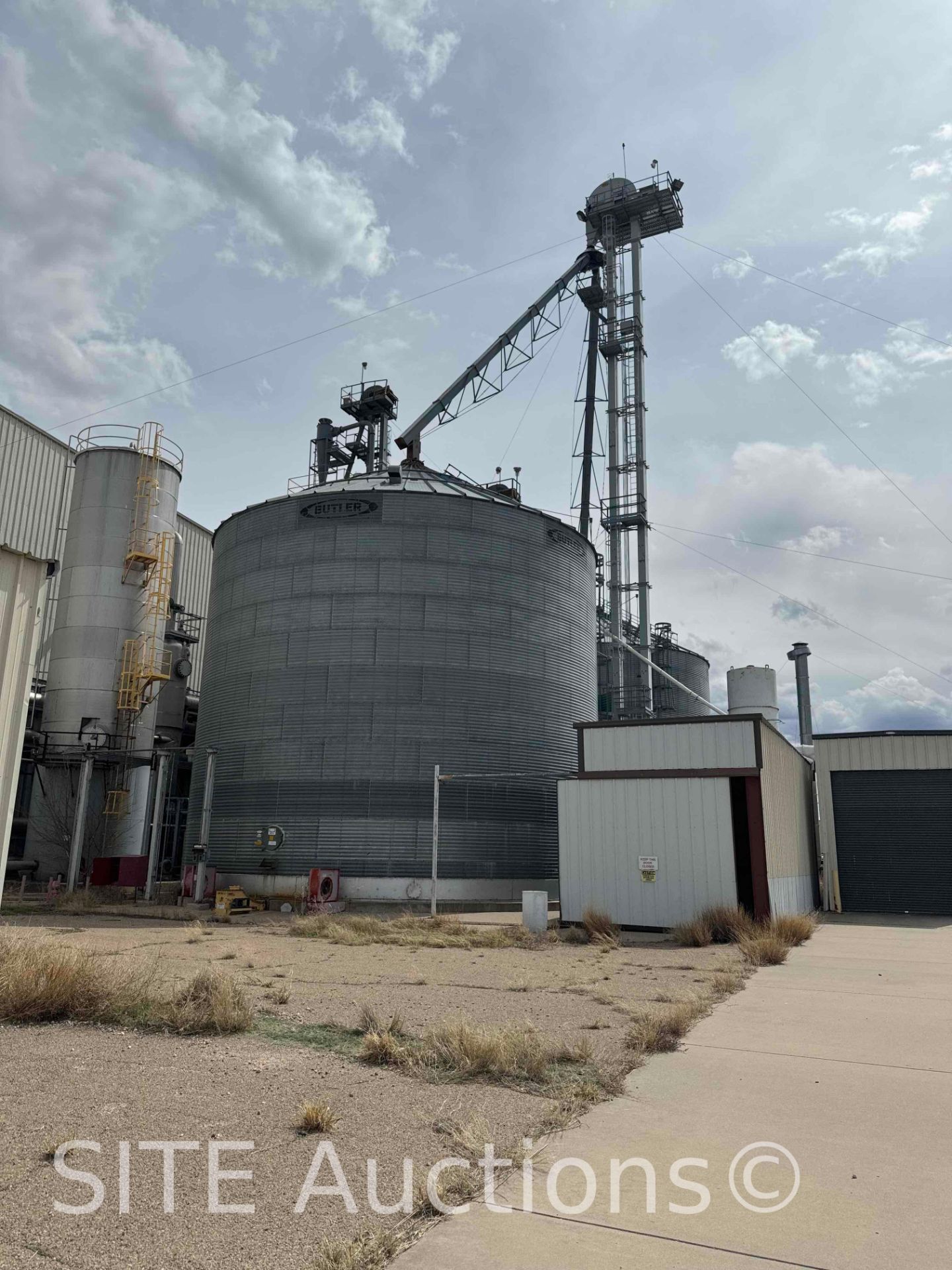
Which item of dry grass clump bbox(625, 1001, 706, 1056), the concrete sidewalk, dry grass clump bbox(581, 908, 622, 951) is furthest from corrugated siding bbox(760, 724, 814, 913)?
dry grass clump bbox(625, 1001, 706, 1056)

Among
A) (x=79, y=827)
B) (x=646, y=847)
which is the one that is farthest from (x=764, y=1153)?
(x=79, y=827)

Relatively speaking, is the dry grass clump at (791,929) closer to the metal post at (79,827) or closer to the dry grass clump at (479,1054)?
the dry grass clump at (479,1054)

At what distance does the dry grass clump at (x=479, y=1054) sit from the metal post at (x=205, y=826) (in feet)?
72.5

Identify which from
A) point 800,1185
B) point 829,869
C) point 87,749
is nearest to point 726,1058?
point 800,1185

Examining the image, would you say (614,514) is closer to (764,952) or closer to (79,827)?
(79,827)

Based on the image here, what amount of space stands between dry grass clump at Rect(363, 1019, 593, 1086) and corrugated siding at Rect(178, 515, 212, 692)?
136 feet

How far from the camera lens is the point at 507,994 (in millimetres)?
12414

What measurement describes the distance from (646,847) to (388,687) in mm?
11388

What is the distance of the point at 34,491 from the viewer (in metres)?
39.8

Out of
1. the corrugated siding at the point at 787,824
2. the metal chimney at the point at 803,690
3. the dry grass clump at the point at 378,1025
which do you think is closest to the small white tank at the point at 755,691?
the metal chimney at the point at 803,690

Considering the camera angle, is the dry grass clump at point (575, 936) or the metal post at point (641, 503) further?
the metal post at point (641, 503)

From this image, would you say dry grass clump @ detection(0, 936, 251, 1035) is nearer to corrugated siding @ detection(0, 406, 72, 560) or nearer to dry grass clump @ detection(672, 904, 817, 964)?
dry grass clump @ detection(672, 904, 817, 964)

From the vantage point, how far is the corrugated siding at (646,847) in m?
20.4

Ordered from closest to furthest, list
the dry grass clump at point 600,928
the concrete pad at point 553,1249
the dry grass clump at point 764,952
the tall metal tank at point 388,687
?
the concrete pad at point 553,1249, the dry grass clump at point 764,952, the dry grass clump at point 600,928, the tall metal tank at point 388,687
